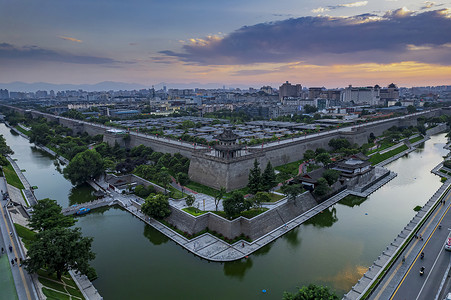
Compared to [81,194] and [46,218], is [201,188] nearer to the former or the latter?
[81,194]

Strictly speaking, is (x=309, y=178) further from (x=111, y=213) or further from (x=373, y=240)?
(x=111, y=213)

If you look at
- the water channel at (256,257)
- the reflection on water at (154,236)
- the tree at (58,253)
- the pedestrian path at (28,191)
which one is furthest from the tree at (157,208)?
the pedestrian path at (28,191)

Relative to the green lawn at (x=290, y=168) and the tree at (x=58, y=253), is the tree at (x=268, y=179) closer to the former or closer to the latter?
the green lawn at (x=290, y=168)

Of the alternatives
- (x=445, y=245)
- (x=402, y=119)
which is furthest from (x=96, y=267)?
(x=402, y=119)

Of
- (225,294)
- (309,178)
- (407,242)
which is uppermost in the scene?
(309,178)

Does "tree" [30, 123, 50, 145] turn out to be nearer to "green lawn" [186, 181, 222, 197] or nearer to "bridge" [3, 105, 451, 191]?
"bridge" [3, 105, 451, 191]

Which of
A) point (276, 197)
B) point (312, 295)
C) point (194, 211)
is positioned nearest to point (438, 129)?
point (276, 197)
